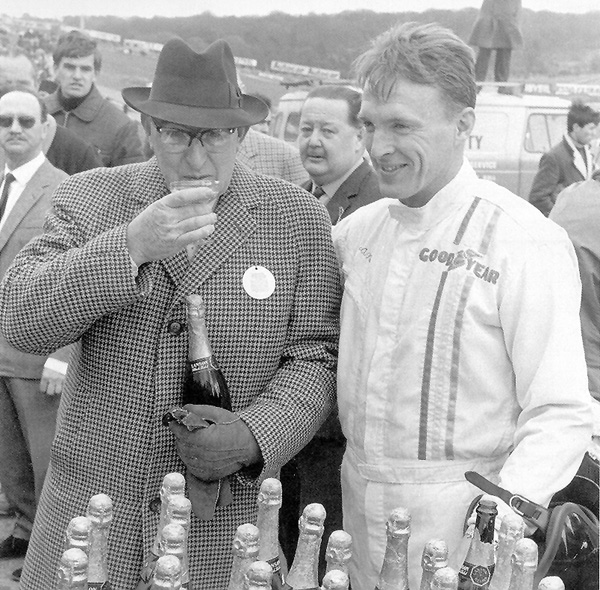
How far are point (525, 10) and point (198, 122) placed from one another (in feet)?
33.8

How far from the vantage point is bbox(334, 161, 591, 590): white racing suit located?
1.86 meters

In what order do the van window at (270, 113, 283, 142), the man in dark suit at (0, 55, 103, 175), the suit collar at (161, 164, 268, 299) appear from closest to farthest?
the suit collar at (161, 164, 268, 299) → the man in dark suit at (0, 55, 103, 175) → the van window at (270, 113, 283, 142)

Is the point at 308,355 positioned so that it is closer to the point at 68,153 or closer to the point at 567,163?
the point at 68,153

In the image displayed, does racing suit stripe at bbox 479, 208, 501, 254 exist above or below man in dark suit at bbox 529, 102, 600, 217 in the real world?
above

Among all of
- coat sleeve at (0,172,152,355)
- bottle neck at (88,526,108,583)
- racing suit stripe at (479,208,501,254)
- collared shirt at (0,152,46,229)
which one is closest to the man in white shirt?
racing suit stripe at (479,208,501,254)

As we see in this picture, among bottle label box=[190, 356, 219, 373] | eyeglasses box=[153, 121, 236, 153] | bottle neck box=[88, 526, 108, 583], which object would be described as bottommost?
bottle neck box=[88, 526, 108, 583]

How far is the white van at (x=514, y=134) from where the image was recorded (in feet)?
36.7

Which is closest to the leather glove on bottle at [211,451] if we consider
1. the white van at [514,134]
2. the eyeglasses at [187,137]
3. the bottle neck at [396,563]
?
the bottle neck at [396,563]

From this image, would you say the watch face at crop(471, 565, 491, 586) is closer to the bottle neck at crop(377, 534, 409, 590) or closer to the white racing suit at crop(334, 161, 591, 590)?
the bottle neck at crop(377, 534, 409, 590)

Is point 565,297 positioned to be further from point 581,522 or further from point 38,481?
point 38,481

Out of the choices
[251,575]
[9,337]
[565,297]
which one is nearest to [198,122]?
[9,337]

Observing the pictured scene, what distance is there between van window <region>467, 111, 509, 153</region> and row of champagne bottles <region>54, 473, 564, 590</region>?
10.1 metres

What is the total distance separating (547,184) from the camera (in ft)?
28.4

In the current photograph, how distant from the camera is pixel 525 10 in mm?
11328
